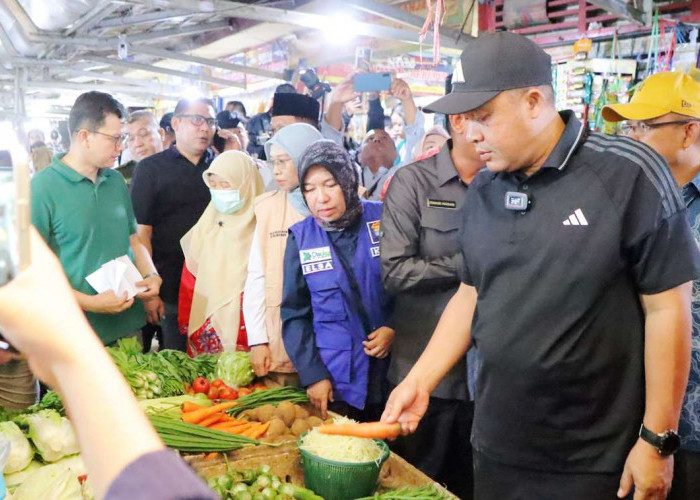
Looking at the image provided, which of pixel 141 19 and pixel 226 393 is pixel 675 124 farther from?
pixel 141 19

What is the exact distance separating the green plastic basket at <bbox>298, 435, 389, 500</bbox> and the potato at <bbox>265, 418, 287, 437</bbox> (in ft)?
1.47

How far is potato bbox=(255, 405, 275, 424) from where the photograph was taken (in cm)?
286

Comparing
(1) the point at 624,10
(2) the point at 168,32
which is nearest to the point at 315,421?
(1) the point at 624,10

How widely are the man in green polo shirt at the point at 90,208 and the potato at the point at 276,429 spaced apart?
1.05 meters

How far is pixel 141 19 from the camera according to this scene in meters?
6.75

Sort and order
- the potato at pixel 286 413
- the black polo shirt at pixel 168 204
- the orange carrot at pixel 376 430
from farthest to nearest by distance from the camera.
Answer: the black polo shirt at pixel 168 204 → the potato at pixel 286 413 → the orange carrot at pixel 376 430

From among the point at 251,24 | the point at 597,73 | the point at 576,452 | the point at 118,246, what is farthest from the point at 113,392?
the point at 251,24

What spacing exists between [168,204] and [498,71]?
3.09m

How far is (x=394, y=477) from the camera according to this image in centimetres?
241

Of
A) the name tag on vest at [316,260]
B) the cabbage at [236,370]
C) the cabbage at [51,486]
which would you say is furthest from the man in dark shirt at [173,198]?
the cabbage at [51,486]

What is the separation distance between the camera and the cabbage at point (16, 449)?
2.38m

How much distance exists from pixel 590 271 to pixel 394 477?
3.92 feet

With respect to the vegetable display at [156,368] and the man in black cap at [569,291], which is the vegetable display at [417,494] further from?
the vegetable display at [156,368]

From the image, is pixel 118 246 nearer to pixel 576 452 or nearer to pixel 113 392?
pixel 576 452
